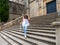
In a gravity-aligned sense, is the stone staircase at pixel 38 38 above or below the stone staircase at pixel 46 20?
below

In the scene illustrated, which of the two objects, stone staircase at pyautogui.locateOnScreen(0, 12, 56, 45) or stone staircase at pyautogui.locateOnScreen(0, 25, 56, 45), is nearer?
stone staircase at pyautogui.locateOnScreen(0, 25, 56, 45)

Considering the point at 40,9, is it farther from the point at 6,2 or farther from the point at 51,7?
the point at 6,2

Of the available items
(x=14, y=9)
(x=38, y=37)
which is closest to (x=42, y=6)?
(x=14, y=9)

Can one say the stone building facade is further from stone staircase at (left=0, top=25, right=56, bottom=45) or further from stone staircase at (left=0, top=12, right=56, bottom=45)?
stone staircase at (left=0, top=25, right=56, bottom=45)

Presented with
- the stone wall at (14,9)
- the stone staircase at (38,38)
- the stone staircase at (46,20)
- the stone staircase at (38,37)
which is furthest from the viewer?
the stone wall at (14,9)

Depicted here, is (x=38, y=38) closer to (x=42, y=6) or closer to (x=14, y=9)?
(x=42, y=6)

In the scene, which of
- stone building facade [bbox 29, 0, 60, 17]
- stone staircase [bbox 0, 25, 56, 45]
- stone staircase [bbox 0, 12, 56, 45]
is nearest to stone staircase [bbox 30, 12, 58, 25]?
stone staircase [bbox 0, 12, 56, 45]

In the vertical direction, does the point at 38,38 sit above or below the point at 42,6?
below

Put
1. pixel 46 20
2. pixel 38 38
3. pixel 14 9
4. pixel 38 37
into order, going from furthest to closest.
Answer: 1. pixel 14 9
2. pixel 46 20
3. pixel 38 37
4. pixel 38 38

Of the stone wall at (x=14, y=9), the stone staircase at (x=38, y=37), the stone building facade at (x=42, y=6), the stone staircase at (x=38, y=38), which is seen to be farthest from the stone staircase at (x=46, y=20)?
the stone wall at (x=14, y=9)

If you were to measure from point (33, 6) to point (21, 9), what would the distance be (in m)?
5.59

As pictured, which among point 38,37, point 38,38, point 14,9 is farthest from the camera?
point 14,9

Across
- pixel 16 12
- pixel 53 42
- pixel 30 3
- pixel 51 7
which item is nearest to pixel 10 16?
pixel 16 12

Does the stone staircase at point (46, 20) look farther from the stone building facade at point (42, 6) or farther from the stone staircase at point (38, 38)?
the stone building facade at point (42, 6)
